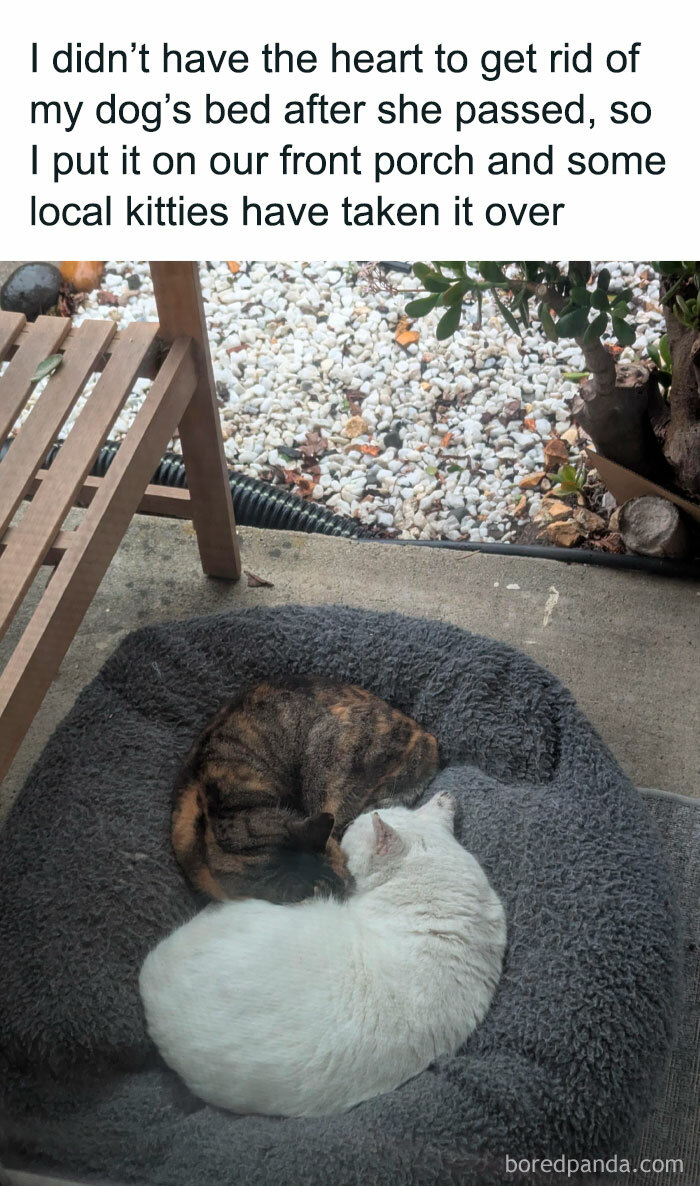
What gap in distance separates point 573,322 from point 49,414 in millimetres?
599

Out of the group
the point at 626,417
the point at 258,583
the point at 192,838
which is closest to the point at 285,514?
the point at 258,583

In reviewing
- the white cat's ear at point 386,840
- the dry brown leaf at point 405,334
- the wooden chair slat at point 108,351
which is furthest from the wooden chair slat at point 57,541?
the dry brown leaf at point 405,334

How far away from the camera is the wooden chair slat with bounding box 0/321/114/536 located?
1.06 meters

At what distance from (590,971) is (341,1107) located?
0.84 ft

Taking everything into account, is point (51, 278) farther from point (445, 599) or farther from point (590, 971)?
point (590, 971)

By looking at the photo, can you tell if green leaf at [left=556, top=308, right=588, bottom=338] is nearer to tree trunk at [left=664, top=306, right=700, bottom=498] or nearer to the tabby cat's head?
tree trunk at [left=664, top=306, right=700, bottom=498]

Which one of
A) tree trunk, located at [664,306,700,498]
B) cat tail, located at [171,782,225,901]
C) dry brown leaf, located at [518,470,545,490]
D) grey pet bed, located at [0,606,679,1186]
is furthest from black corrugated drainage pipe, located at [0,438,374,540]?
cat tail, located at [171,782,225,901]

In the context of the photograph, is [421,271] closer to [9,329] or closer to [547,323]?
[547,323]

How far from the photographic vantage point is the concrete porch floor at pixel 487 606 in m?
1.36

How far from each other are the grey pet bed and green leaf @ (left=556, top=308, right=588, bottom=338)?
373 millimetres

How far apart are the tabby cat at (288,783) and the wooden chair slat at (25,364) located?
407mm

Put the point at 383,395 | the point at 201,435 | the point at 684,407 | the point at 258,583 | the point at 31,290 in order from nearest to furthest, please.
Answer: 1. the point at 201,435
2. the point at 684,407
3. the point at 258,583
4. the point at 383,395
5. the point at 31,290

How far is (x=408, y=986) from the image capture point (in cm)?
96

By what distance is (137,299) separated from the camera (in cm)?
203
